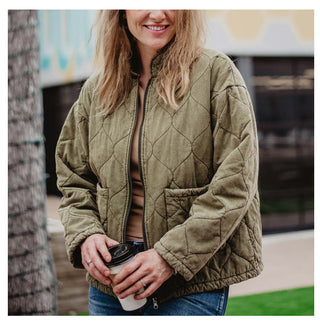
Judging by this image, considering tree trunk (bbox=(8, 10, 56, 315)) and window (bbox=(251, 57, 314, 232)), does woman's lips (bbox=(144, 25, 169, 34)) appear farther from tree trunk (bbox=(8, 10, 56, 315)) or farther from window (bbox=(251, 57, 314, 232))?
window (bbox=(251, 57, 314, 232))

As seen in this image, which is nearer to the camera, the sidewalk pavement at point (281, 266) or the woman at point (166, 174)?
the woman at point (166, 174)

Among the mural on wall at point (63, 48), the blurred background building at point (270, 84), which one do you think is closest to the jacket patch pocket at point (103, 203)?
the mural on wall at point (63, 48)

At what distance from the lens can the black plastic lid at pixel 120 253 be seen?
135cm

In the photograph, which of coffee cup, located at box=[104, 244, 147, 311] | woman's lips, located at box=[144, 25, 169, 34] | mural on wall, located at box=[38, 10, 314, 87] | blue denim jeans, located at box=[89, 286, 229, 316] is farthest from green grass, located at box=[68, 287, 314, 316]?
mural on wall, located at box=[38, 10, 314, 87]

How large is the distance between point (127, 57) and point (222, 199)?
56cm

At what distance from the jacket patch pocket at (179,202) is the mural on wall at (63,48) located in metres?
2.65

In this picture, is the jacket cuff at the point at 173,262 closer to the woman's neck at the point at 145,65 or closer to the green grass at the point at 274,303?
the woman's neck at the point at 145,65

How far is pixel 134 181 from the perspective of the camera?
144cm

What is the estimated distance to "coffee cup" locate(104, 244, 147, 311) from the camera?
1.35 m

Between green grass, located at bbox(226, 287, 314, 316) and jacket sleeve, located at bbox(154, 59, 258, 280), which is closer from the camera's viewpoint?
jacket sleeve, located at bbox(154, 59, 258, 280)

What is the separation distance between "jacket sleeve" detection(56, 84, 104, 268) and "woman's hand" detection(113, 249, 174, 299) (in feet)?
Answer: 0.59

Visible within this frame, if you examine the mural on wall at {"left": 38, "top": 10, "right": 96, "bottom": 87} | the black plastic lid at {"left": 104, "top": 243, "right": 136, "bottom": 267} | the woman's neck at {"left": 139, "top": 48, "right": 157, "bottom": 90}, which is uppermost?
the mural on wall at {"left": 38, "top": 10, "right": 96, "bottom": 87}
